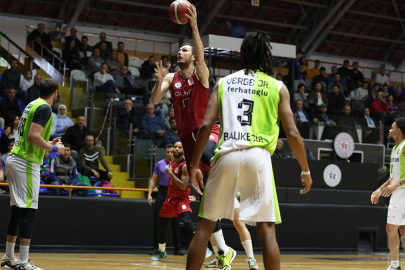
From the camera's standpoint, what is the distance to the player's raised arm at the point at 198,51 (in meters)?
4.56

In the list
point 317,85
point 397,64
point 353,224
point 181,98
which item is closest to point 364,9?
point 397,64

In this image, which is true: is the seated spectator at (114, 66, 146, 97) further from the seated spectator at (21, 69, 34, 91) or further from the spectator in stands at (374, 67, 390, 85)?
the spectator in stands at (374, 67, 390, 85)

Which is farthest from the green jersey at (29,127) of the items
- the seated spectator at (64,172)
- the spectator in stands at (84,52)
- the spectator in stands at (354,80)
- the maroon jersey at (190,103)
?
the spectator in stands at (354,80)

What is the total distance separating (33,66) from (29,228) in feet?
37.5

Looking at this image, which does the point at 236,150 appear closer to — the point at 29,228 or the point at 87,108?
the point at 29,228

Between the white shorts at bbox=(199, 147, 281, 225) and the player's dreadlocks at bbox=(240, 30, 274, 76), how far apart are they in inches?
26.1

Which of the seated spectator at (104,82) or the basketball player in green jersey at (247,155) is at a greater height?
the seated spectator at (104,82)

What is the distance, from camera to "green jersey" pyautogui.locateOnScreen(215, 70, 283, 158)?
362 centimetres

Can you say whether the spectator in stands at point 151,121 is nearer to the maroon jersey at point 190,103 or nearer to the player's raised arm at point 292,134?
the maroon jersey at point 190,103

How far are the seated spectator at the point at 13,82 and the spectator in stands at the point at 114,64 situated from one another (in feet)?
9.30

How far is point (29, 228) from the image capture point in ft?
17.7

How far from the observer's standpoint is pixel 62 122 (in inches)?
487

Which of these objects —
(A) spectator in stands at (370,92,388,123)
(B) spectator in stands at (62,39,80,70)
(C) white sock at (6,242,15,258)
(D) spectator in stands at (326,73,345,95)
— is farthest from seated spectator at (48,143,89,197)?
(A) spectator in stands at (370,92,388,123)

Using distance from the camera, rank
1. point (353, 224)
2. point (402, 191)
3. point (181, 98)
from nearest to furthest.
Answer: point (181, 98), point (402, 191), point (353, 224)
